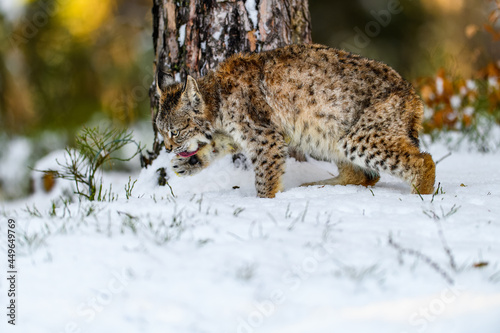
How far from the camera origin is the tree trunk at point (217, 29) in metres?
4.22

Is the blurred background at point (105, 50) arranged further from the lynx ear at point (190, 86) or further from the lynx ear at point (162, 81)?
the lynx ear at point (190, 86)

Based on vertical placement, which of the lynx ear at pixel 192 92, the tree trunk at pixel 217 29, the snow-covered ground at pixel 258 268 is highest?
the tree trunk at pixel 217 29

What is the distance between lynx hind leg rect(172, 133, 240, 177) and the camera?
4.27m

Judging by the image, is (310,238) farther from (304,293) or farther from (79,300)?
(79,300)

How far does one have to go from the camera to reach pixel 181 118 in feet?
12.7

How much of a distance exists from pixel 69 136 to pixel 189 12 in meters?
5.93

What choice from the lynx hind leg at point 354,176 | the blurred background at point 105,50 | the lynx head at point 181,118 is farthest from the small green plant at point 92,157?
the blurred background at point 105,50

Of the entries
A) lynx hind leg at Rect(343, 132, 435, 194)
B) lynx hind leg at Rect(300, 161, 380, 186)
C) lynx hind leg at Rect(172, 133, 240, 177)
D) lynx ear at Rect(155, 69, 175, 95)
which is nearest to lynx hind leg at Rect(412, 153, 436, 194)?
lynx hind leg at Rect(343, 132, 435, 194)

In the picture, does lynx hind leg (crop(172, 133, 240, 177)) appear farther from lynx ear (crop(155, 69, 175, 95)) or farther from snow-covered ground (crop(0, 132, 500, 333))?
snow-covered ground (crop(0, 132, 500, 333))

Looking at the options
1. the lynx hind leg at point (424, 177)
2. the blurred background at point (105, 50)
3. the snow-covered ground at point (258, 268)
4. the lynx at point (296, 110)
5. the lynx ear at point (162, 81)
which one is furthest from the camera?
the blurred background at point (105, 50)

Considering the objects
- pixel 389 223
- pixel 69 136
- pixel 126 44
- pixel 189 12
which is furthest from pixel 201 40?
pixel 126 44

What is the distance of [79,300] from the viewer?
2.06 m

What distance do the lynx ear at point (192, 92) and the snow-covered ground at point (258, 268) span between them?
1.04 meters

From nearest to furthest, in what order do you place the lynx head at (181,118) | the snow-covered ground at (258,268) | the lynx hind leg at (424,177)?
the snow-covered ground at (258,268) < the lynx hind leg at (424,177) < the lynx head at (181,118)
